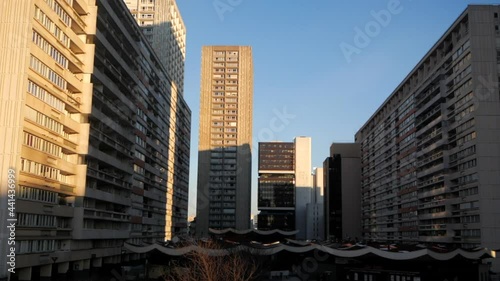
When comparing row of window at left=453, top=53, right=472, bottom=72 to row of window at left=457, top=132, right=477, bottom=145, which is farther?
row of window at left=453, top=53, right=472, bottom=72

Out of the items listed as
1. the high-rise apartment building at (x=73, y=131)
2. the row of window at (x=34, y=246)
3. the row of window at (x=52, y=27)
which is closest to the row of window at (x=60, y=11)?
the high-rise apartment building at (x=73, y=131)

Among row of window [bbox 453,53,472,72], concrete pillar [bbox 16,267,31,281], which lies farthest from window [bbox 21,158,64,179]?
row of window [bbox 453,53,472,72]

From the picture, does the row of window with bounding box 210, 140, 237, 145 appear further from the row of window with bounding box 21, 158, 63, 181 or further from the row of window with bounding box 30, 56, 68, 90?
the row of window with bounding box 21, 158, 63, 181

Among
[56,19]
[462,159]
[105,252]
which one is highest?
[56,19]

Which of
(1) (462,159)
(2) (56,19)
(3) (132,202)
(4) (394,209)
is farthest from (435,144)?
(2) (56,19)

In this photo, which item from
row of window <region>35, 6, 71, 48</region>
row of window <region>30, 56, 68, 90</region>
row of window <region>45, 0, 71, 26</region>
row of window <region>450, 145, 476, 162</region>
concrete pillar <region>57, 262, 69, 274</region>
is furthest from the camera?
row of window <region>450, 145, 476, 162</region>

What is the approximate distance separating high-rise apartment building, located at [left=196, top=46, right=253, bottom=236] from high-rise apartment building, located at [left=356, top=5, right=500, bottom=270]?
214ft

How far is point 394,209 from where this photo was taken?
5645 inches

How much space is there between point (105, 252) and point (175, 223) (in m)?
62.2

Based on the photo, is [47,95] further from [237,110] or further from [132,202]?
[237,110]

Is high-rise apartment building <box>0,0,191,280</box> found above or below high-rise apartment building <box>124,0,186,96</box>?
below

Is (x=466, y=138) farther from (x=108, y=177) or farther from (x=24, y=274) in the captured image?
(x=24, y=274)

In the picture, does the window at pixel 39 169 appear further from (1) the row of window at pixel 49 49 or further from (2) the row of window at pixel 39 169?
(1) the row of window at pixel 49 49

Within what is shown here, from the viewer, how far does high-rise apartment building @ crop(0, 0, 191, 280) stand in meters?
52.5
